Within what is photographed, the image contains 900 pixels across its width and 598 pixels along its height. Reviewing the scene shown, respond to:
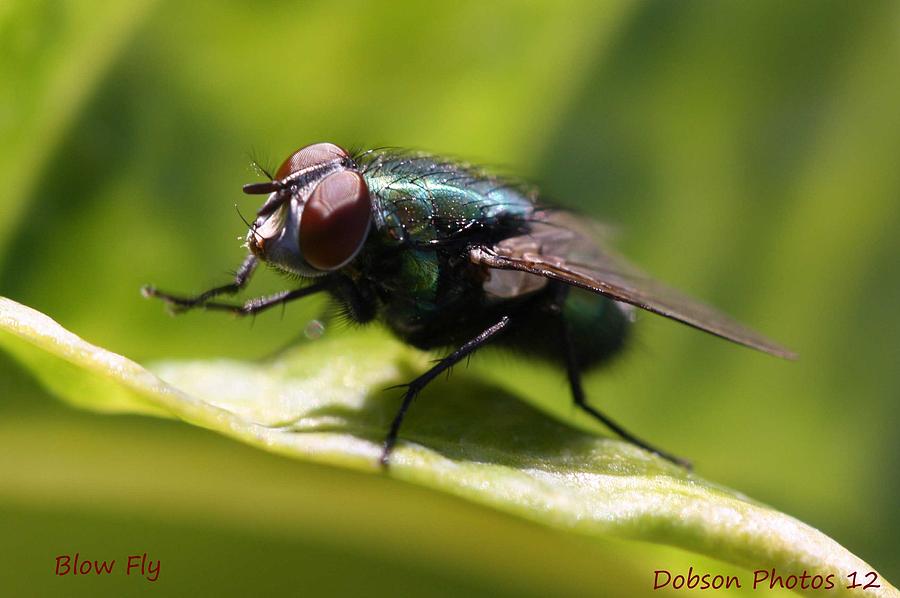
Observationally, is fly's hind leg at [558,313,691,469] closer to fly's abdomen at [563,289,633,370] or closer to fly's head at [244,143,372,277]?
fly's abdomen at [563,289,633,370]

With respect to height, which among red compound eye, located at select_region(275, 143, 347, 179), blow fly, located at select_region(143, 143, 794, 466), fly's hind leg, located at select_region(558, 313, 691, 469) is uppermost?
red compound eye, located at select_region(275, 143, 347, 179)

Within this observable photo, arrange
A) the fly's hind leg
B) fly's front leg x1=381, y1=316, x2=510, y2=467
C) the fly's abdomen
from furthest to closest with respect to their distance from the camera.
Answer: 1. the fly's abdomen
2. the fly's hind leg
3. fly's front leg x1=381, y1=316, x2=510, y2=467

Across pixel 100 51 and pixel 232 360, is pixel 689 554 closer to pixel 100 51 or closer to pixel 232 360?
pixel 232 360

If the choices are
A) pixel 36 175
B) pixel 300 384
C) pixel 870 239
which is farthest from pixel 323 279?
pixel 870 239

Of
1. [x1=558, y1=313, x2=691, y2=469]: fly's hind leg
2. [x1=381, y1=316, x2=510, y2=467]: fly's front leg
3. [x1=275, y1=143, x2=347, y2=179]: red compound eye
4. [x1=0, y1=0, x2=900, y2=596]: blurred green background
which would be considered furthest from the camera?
[x1=558, y1=313, x2=691, y2=469]: fly's hind leg

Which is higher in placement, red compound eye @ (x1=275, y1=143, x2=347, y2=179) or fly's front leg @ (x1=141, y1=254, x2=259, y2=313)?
red compound eye @ (x1=275, y1=143, x2=347, y2=179)

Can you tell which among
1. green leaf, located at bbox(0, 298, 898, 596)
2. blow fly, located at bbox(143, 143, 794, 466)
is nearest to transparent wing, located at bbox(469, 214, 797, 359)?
blow fly, located at bbox(143, 143, 794, 466)
